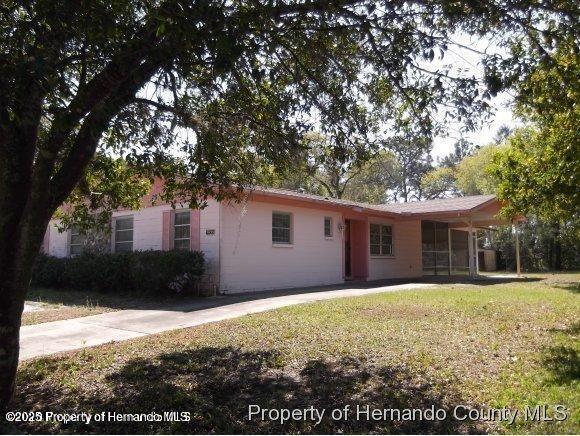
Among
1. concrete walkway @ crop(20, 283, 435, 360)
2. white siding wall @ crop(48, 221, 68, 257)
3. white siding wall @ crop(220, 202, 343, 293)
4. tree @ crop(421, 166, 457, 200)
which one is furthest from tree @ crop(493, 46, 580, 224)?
tree @ crop(421, 166, 457, 200)

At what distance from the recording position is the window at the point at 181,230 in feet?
50.2

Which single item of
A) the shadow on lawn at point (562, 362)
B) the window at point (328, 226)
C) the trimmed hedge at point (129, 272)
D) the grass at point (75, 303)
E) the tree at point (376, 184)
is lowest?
the shadow on lawn at point (562, 362)

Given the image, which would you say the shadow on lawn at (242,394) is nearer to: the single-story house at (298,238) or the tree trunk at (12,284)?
the tree trunk at (12,284)

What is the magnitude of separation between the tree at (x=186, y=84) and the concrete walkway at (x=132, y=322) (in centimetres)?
266

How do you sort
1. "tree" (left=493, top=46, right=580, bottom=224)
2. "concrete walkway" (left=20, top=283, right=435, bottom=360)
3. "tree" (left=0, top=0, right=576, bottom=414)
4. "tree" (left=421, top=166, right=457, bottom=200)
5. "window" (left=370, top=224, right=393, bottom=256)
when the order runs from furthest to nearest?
1. "tree" (left=421, top=166, right=457, bottom=200)
2. "window" (left=370, top=224, right=393, bottom=256)
3. "concrete walkway" (left=20, top=283, right=435, bottom=360)
4. "tree" (left=493, top=46, right=580, bottom=224)
5. "tree" (left=0, top=0, right=576, bottom=414)

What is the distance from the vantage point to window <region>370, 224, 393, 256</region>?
68.2 ft

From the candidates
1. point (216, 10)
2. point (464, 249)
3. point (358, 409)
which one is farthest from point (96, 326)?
point (464, 249)

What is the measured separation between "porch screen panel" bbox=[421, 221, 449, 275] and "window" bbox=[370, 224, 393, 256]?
7.89ft

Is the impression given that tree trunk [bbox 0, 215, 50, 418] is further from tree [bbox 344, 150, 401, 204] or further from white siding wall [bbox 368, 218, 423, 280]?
tree [bbox 344, 150, 401, 204]

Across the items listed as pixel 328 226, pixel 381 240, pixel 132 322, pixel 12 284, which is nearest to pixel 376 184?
pixel 381 240

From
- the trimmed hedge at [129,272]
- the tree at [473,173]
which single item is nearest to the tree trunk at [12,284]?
the trimmed hedge at [129,272]

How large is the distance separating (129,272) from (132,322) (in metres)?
4.70

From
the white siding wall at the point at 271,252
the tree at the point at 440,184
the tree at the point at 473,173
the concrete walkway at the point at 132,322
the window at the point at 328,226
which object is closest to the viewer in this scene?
the concrete walkway at the point at 132,322

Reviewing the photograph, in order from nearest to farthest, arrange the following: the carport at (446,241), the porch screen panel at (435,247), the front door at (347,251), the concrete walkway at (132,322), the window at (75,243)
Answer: the concrete walkway at (132,322), the window at (75,243), the front door at (347,251), the carport at (446,241), the porch screen panel at (435,247)
